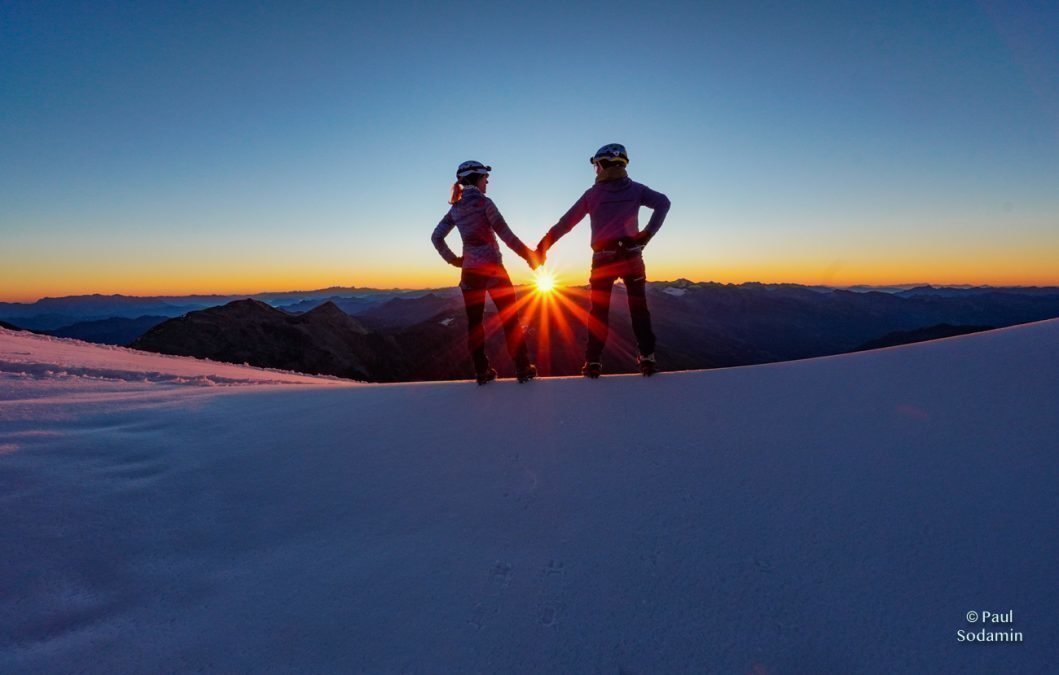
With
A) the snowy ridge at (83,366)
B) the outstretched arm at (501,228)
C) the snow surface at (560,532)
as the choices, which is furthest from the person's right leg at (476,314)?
the snowy ridge at (83,366)

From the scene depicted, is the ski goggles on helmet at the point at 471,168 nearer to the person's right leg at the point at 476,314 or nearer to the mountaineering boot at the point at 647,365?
the person's right leg at the point at 476,314

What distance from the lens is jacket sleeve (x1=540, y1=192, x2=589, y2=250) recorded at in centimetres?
548

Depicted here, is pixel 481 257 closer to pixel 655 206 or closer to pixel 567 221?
pixel 567 221

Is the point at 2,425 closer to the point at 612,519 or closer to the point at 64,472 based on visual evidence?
the point at 64,472

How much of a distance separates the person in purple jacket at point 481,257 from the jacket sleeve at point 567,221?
0.29 meters

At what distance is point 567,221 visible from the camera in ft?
18.3

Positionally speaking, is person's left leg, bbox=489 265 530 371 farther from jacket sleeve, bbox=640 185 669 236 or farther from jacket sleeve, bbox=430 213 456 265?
jacket sleeve, bbox=640 185 669 236

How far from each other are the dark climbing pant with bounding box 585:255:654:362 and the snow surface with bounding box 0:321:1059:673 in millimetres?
1575

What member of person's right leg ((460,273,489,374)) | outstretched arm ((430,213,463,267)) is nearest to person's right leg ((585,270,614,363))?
person's right leg ((460,273,489,374))

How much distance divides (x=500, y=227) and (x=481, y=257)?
39 cm

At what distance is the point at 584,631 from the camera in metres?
1.90

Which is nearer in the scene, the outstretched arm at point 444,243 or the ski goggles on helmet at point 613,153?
the ski goggles on helmet at point 613,153

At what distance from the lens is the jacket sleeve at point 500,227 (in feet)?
16.9

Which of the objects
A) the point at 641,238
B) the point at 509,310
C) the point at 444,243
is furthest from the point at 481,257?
the point at 641,238
